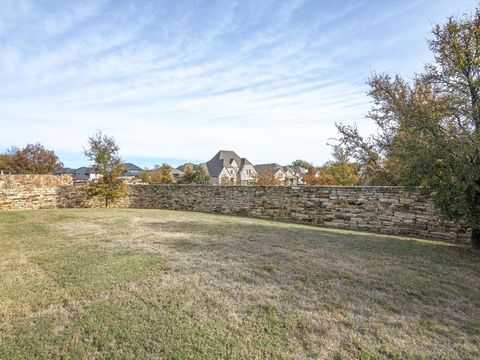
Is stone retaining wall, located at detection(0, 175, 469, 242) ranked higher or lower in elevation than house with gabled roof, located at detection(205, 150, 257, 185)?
lower

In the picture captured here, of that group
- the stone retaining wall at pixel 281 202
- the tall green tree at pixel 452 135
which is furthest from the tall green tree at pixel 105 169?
the tall green tree at pixel 452 135

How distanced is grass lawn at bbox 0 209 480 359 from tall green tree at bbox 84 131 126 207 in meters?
7.32

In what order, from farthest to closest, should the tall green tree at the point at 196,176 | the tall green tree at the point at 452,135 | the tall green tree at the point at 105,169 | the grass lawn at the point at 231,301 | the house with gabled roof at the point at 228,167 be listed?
the house with gabled roof at the point at 228,167 → the tall green tree at the point at 196,176 → the tall green tree at the point at 105,169 → the tall green tree at the point at 452,135 → the grass lawn at the point at 231,301

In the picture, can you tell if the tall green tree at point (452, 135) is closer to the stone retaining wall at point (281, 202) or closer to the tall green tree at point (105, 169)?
the stone retaining wall at point (281, 202)

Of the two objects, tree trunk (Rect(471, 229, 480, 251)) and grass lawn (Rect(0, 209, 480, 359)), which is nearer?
grass lawn (Rect(0, 209, 480, 359))

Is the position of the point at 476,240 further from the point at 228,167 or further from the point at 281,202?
the point at 228,167

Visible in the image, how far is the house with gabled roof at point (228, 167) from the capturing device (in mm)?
44122

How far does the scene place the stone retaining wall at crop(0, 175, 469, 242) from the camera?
7.16 meters

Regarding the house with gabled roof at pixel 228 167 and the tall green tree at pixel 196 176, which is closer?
the tall green tree at pixel 196 176

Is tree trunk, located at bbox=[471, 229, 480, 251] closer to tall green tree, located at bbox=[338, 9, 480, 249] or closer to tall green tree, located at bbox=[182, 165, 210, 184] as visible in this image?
tall green tree, located at bbox=[338, 9, 480, 249]

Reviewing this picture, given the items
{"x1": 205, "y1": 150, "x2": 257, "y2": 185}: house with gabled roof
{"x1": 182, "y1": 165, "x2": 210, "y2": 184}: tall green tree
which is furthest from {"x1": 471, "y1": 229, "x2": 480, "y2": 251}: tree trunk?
{"x1": 205, "y1": 150, "x2": 257, "y2": 185}: house with gabled roof

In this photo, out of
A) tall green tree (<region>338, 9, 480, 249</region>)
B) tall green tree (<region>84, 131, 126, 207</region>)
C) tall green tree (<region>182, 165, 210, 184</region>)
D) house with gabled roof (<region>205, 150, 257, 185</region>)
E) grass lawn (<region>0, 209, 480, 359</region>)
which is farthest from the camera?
house with gabled roof (<region>205, 150, 257, 185</region>)

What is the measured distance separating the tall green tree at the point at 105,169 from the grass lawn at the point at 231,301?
7318mm

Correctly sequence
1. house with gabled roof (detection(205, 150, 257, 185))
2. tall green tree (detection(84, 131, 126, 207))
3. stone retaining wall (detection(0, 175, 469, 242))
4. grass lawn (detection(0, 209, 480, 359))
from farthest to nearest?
house with gabled roof (detection(205, 150, 257, 185)) → tall green tree (detection(84, 131, 126, 207)) → stone retaining wall (detection(0, 175, 469, 242)) → grass lawn (detection(0, 209, 480, 359))
